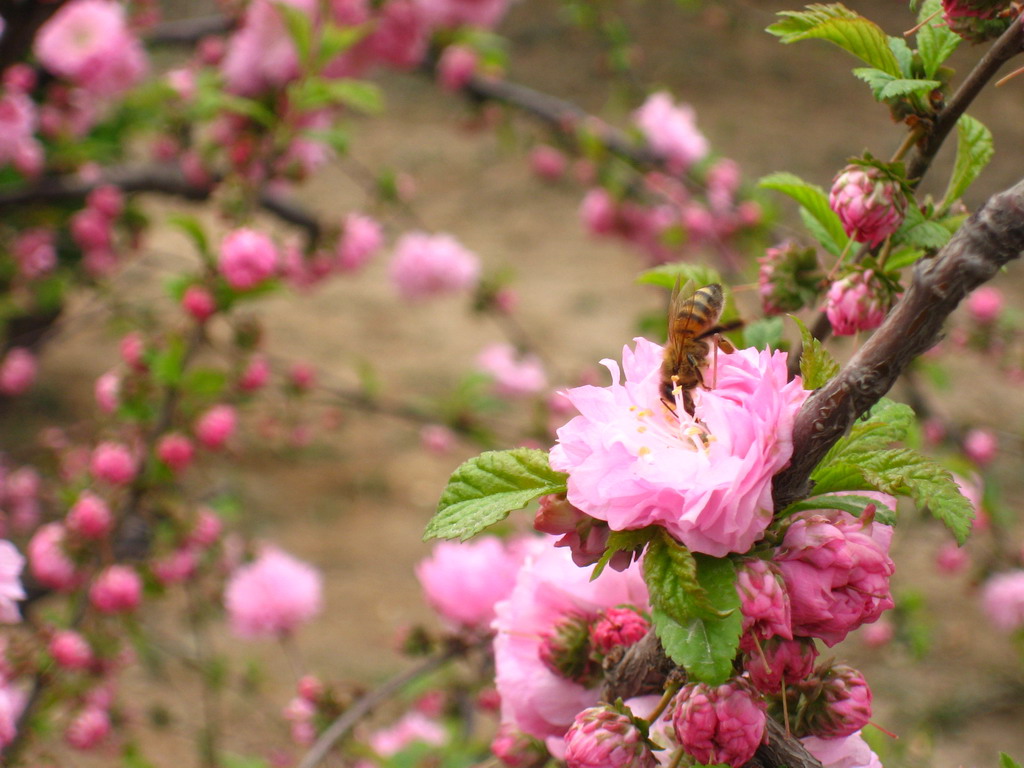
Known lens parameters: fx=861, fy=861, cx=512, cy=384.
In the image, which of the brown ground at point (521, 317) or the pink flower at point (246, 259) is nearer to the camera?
the pink flower at point (246, 259)

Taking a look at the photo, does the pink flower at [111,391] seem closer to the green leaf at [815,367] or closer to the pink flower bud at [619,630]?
the pink flower bud at [619,630]

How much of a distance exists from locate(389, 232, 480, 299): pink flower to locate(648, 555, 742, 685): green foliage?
2078mm

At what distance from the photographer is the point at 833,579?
39 centimetres

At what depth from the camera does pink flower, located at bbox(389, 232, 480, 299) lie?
242 cm

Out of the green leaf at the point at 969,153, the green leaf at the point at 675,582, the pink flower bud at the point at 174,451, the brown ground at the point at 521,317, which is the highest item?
the green leaf at the point at 969,153

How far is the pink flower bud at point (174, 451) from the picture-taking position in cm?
129

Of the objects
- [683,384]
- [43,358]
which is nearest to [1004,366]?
[683,384]

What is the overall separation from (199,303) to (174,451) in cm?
23

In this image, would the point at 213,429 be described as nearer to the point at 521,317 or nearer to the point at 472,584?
the point at 472,584

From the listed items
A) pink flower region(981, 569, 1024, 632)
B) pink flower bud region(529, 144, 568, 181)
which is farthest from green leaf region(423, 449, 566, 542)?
pink flower bud region(529, 144, 568, 181)

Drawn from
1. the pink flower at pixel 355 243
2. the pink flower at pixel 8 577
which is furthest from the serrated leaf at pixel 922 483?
the pink flower at pixel 355 243

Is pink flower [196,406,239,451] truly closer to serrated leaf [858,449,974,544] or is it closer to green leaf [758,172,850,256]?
green leaf [758,172,850,256]

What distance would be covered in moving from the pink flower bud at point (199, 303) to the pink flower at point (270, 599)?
1.56ft

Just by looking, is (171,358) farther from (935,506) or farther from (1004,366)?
(1004,366)
